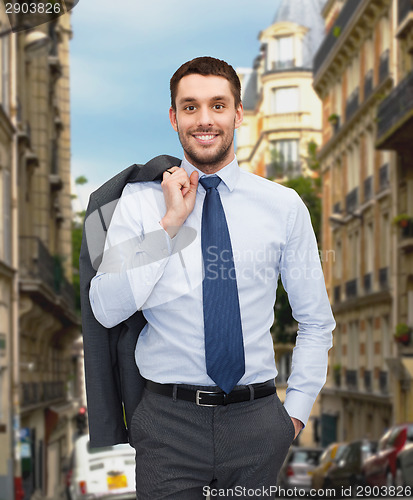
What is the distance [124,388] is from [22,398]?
25755 mm

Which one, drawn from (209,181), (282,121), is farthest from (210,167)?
(282,121)

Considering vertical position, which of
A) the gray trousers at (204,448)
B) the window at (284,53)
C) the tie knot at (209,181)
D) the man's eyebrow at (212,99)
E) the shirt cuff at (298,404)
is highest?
the window at (284,53)

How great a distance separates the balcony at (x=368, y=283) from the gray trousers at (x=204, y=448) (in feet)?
122

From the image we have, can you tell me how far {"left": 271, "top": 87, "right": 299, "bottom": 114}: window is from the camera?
76.8 metres

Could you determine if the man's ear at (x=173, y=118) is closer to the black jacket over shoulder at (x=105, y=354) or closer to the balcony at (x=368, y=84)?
the black jacket over shoulder at (x=105, y=354)

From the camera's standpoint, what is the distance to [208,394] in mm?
3621

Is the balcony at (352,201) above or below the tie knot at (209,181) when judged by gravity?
above

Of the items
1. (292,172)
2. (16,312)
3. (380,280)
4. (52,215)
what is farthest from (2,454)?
(292,172)

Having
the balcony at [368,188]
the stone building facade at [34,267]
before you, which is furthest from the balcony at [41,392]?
the balcony at [368,188]

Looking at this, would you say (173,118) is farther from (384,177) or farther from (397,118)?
(384,177)

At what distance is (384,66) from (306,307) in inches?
1442

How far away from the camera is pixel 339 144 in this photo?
48.2m

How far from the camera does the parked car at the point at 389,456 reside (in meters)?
18.4

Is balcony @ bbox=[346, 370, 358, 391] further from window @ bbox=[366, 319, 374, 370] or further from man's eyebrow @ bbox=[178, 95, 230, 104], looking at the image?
man's eyebrow @ bbox=[178, 95, 230, 104]
